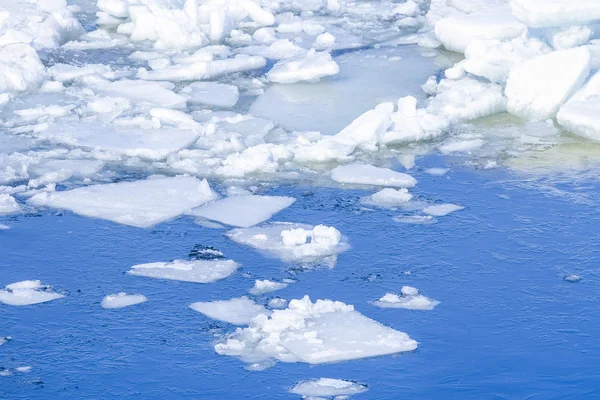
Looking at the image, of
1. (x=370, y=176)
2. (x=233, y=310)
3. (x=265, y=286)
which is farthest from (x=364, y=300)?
(x=370, y=176)

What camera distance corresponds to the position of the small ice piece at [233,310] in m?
5.33

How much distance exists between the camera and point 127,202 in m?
6.71

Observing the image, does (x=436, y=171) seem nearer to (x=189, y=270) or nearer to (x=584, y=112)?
(x=584, y=112)

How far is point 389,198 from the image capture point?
6.87 m

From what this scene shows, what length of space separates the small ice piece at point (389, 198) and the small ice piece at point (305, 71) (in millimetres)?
2644

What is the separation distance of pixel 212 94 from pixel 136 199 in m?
2.39

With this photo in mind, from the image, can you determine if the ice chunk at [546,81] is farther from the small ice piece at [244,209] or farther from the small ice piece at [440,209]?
the small ice piece at [244,209]

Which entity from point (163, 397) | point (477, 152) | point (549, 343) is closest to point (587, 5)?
point (477, 152)

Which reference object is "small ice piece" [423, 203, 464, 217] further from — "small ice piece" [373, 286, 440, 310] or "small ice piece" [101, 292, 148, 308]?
"small ice piece" [101, 292, 148, 308]

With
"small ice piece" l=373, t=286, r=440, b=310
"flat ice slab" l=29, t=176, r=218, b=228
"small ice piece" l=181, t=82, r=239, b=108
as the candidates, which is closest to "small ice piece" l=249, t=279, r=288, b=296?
"small ice piece" l=373, t=286, r=440, b=310

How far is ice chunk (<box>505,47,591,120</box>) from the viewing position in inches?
325

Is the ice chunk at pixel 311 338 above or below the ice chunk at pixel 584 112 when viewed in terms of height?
below

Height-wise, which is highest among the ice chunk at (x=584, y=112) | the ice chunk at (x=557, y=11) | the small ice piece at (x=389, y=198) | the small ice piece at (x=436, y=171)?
the ice chunk at (x=557, y=11)

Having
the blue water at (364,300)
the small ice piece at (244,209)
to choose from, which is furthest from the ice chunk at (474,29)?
the small ice piece at (244,209)
